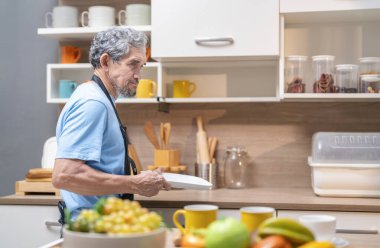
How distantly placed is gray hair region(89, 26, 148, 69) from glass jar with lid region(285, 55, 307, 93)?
882 millimetres

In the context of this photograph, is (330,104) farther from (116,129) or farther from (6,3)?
(6,3)

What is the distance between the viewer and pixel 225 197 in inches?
95.3

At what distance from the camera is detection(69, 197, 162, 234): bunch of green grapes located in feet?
3.05

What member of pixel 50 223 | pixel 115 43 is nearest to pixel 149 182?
pixel 115 43

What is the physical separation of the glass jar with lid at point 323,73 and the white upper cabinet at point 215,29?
236 mm

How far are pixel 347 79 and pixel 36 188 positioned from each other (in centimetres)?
166

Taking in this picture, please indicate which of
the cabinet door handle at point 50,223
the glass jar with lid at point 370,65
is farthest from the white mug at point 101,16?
the glass jar with lid at point 370,65

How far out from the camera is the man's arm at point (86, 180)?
5.56 ft

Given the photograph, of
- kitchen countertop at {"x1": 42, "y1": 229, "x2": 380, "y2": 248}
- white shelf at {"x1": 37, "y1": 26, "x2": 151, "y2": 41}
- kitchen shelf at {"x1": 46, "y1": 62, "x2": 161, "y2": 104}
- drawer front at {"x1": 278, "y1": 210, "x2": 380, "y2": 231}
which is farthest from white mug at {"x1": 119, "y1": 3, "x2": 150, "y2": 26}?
kitchen countertop at {"x1": 42, "y1": 229, "x2": 380, "y2": 248}

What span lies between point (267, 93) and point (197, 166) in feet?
1.91

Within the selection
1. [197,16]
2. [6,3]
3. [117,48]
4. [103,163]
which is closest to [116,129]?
[103,163]

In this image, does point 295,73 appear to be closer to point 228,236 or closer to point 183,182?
point 183,182

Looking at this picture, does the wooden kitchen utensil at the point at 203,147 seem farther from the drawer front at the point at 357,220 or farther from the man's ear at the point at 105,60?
the man's ear at the point at 105,60

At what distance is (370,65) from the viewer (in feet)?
8.43
